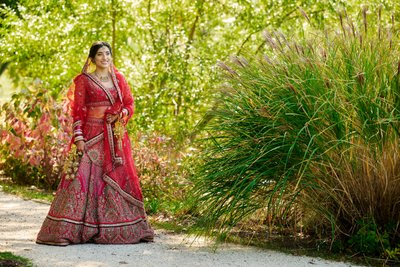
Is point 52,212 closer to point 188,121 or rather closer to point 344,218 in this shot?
point 344,218

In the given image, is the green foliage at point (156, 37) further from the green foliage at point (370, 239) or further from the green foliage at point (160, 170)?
the green foliage at point (370, 239)

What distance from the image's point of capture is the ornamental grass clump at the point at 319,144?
6.12 m

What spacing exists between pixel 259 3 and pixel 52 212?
22.5ft

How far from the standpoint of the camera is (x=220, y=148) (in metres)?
6.50

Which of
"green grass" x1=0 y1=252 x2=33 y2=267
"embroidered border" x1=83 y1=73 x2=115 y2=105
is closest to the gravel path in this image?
"green grass" x1=0 y1=252 x2=33 y2=267

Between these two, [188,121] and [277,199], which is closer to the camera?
[277,199]

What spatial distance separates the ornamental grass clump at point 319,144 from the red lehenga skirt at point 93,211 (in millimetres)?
654

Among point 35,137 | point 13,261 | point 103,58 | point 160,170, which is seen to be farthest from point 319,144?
point 35,137

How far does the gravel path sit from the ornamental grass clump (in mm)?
279

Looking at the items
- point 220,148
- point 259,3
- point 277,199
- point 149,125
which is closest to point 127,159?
point 220,148

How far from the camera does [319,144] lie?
6164mm

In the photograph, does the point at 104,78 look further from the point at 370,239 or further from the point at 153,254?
the point at 370,239

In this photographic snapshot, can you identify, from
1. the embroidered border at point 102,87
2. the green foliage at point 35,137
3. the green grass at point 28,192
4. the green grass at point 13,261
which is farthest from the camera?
the green foliage at point 35,137

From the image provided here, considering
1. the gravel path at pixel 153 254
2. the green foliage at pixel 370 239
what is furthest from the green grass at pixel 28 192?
the green foliage at pixel 370 239
